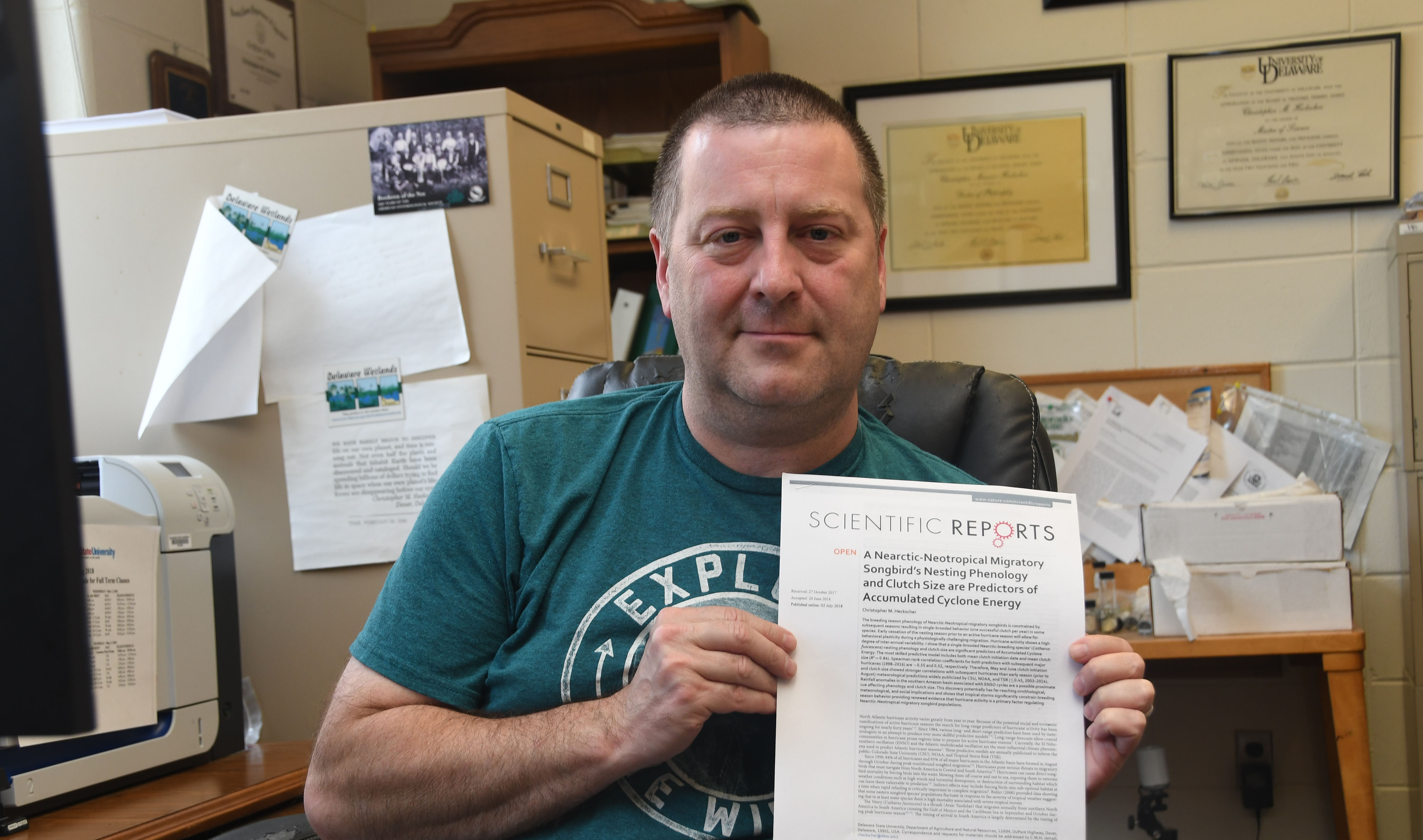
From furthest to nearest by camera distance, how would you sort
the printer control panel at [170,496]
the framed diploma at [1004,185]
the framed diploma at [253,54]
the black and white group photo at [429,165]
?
the framed diploma at [1004,185] → the framed diploma at [253,54] → the black and white group photo at [429,165] → the printer control panel at [170,496]

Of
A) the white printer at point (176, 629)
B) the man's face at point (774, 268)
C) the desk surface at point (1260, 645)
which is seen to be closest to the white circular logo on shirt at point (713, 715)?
the man's face at point (774, 268)

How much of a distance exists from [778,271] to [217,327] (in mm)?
1030

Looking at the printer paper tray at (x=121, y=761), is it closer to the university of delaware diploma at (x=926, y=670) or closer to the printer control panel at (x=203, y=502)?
the printer control panel at (x=203, y=502)

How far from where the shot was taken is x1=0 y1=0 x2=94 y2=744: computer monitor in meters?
0.36

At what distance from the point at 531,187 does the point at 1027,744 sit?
1.16 metres

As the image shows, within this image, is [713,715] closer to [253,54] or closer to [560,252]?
[560,252]

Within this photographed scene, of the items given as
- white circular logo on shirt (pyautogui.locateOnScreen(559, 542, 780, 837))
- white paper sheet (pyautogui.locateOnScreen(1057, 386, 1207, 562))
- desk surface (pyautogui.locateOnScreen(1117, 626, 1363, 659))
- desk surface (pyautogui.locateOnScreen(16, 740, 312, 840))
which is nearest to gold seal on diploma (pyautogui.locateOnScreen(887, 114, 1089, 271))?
white paper sheet (pyautogui.locateOnScreen(1057, 386, 1207, 562))

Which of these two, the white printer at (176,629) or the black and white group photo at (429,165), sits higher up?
the black and white group photo at (429,165)

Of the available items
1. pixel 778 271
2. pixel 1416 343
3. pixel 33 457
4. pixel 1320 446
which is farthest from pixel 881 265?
pixel 1320 446

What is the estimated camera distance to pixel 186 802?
1229 mm

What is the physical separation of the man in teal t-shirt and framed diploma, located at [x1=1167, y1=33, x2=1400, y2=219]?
58.8 inches

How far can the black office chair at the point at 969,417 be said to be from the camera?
49.7 inches

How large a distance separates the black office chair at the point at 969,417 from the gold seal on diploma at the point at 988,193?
43.4 inches

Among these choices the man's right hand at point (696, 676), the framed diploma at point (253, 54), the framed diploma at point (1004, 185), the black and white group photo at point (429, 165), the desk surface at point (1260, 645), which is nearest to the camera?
the man's right hand at point (696, 676)
